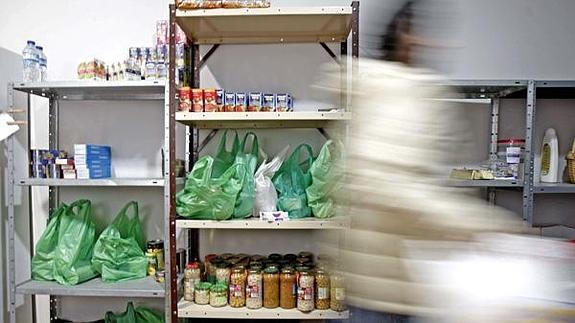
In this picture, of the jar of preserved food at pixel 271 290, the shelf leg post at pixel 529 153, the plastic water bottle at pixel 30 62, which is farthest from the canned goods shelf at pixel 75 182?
the shelf leg post at pixel 529 153

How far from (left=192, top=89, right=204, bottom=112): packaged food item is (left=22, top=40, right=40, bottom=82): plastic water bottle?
0.75m

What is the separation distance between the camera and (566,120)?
203 cm

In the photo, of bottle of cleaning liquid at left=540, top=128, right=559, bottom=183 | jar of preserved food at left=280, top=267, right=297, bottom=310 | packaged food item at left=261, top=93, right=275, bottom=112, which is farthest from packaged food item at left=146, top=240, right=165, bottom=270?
bottle of cleaning liquid at left=540, top=128, right=559, bottom=183

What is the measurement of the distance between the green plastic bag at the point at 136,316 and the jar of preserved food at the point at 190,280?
0.35 metres

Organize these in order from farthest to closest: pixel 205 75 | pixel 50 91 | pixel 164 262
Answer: pixel 205 75
pixel 50 91
pixel 164 262

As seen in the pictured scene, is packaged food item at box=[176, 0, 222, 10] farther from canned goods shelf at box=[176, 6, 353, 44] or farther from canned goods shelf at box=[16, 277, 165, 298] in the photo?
canned goods shelf at box=[16, 277, 165, 298]

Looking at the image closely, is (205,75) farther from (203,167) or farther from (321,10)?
(321,10)

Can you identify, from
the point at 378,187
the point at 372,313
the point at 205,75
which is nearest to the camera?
the point at 378,187

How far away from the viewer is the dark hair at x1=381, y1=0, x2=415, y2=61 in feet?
2.81

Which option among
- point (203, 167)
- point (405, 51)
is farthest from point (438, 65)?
point (203, 167)

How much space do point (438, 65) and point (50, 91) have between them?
5.82 feet

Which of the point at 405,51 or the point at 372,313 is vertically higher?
the point at 405,51

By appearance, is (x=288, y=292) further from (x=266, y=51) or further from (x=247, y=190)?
(x=266, y=51)

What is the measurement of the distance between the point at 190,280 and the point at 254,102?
0.79m
